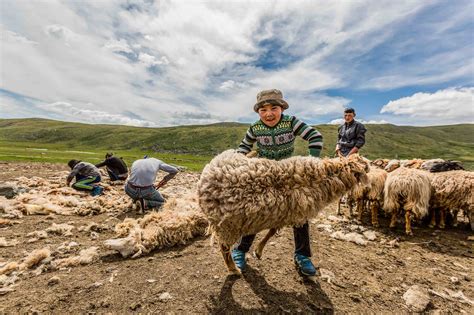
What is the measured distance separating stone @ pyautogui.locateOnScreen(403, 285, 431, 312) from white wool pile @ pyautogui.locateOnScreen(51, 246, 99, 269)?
5520mm

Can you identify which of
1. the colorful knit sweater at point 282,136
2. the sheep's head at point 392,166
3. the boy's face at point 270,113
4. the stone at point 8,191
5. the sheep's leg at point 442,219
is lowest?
the sheep's leg at point 442,219

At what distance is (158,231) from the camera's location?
17.6 feet

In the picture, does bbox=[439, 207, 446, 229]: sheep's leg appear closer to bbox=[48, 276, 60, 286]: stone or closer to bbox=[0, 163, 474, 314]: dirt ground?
bbox=[0, 163, 474, 314]: dirt ground

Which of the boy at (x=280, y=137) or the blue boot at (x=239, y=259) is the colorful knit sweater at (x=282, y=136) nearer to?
the boy at (x=280, y=137)

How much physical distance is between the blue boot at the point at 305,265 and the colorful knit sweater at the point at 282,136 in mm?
1764

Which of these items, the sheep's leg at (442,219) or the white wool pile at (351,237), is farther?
the sheep's leg at (442,219)

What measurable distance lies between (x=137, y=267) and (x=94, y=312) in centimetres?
123

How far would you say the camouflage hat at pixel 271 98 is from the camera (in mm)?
4145

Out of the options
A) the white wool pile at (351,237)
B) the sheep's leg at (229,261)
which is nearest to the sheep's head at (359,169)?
the sheep's leg at (229,261)

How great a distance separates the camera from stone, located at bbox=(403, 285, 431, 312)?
3586 millimetres

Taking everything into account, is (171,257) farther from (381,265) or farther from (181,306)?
(381,265)

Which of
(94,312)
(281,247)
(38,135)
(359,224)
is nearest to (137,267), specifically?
(94,312)

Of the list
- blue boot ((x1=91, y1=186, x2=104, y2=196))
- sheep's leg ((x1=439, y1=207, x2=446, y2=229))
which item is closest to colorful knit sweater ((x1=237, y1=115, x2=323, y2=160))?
sheep's leg ((x1=439, y1=207, x2=446, y2=229))

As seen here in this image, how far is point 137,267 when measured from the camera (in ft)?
14.5
